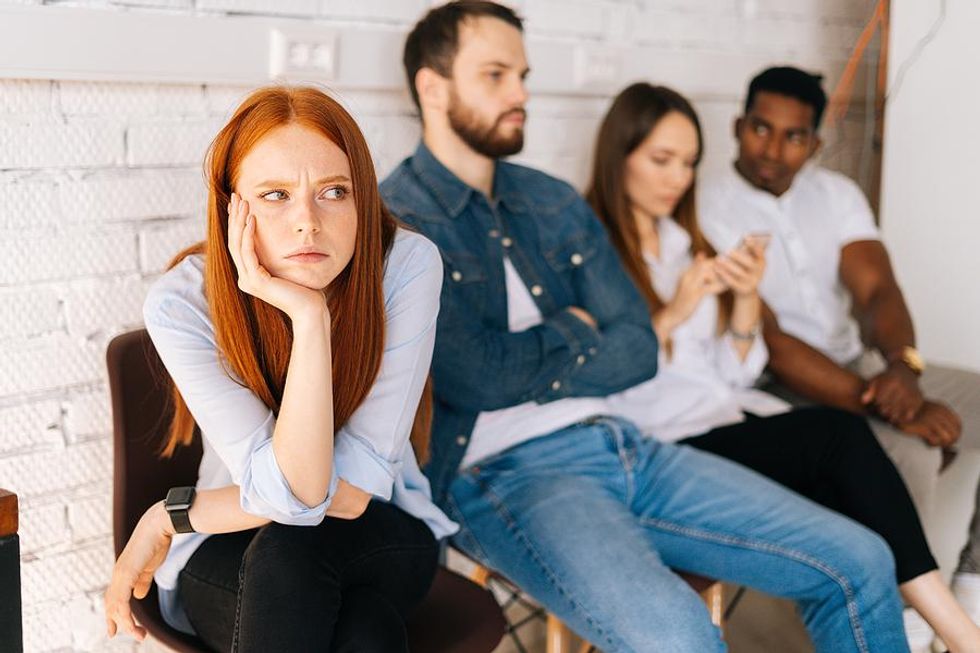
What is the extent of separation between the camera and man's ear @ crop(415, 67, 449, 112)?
195 cm

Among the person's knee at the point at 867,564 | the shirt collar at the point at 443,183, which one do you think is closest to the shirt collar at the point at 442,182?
the shirt collar at the point at 443,183

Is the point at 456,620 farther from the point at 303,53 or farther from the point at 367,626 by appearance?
the point at 303,53

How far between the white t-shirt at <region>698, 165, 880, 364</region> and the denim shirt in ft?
2.08

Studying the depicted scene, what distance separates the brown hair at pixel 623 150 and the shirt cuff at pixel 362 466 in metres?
0.98

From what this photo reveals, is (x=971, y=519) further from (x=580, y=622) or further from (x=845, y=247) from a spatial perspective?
(x=580, y=622)

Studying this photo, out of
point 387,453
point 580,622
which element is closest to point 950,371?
point 580,622

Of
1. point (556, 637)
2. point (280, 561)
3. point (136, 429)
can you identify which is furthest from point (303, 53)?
point (556, 637)

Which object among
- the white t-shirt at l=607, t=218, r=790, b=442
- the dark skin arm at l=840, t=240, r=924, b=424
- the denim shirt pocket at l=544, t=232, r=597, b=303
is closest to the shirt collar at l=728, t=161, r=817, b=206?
the dark skin arm at l=840, t=240, r=924, b=424

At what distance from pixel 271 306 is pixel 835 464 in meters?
1.13

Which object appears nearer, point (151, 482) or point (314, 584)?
point (314, 584)

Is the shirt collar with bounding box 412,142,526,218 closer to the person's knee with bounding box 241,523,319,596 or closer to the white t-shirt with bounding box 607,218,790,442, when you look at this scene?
the white t-shirt with bounding box 607,218,790,442

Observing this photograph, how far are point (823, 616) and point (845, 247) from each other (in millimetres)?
1136

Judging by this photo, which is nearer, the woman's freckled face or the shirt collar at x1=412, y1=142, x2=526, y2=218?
the woman's freckled face

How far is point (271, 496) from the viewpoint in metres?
1.34
